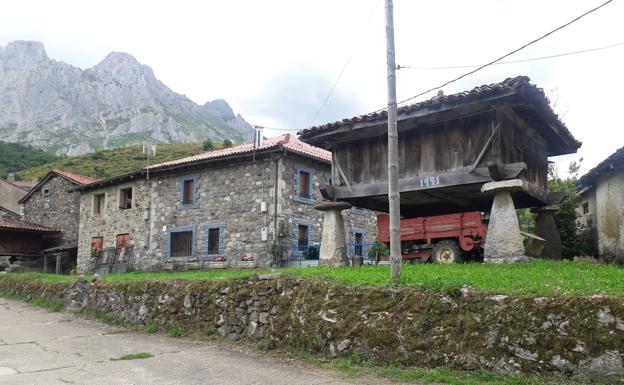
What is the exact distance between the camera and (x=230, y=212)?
63.9 ft

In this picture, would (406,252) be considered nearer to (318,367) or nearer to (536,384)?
(318,367)

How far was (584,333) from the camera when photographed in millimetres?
4648

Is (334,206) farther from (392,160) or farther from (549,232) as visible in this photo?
(549,232)

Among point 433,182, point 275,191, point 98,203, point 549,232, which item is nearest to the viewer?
point 433,182

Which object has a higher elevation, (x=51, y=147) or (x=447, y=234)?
(x=51, y=147)

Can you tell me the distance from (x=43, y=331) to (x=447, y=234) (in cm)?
896

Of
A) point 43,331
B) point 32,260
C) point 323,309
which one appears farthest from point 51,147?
point 323,309

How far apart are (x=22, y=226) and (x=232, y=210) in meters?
15.8

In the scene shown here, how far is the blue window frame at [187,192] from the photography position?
2070 centimetres

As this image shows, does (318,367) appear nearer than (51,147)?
Yes

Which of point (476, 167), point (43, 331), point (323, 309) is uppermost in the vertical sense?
point (476, 167)

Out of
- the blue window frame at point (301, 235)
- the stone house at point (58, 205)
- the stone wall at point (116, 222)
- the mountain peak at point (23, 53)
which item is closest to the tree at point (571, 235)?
the blue window frame at point (301, 235)

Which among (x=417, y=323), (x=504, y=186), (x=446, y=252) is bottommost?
(x=417, y=323)

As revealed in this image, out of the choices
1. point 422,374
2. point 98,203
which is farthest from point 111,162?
point 422,374
